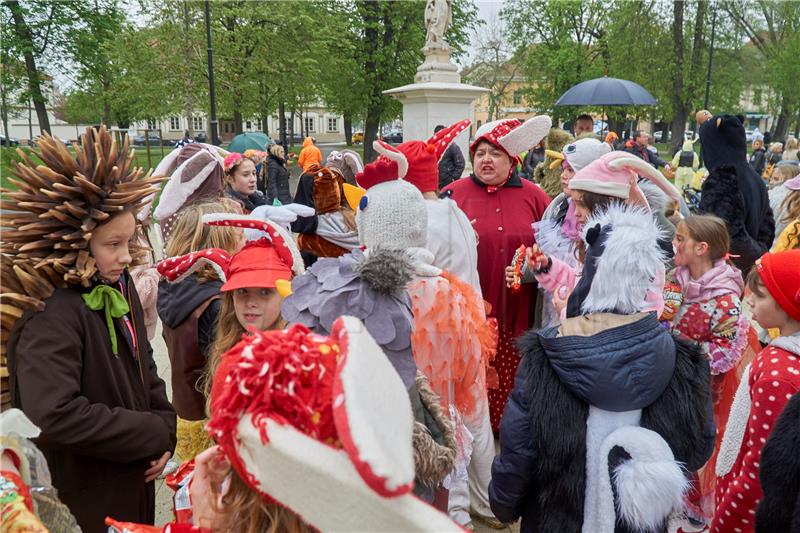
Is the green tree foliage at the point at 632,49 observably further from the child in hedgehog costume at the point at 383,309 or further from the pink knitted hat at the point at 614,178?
the child in hedgehog costume at the point at 383,309

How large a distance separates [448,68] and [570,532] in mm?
12036

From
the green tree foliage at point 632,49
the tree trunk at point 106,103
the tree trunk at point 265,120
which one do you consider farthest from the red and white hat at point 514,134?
the green tree foliage at point 632,49

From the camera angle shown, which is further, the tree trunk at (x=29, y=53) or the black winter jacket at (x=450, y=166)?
the tree trunk at (x=29, y=53)

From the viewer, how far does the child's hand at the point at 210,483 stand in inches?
51.3

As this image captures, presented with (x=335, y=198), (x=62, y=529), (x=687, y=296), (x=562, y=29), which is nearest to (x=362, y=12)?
(x=562, y=29)

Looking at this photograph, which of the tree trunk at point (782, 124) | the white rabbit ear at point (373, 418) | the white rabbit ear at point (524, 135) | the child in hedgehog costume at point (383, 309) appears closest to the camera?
the white rabbit ear at point (373, 418)

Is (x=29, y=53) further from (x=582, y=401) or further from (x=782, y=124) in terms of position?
(x=782, y=124)

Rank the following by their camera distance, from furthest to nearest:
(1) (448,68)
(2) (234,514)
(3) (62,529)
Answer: (1) (448,68), (3) (62,529), (2) (234,514)

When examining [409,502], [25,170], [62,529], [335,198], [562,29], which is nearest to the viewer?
[409,502]

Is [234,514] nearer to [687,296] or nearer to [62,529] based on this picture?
[62,529]

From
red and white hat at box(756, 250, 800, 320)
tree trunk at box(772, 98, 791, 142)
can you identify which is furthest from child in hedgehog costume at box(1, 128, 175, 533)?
tree trunk at box(772, 98, 791, 142)

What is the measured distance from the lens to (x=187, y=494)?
A: 1647mm

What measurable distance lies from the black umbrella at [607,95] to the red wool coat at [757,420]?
391 inches

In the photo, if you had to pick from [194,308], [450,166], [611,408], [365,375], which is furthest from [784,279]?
[450,166]
